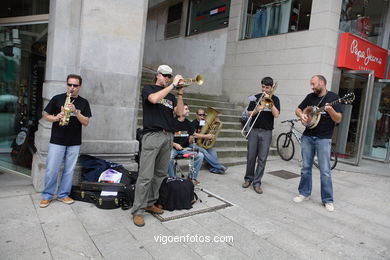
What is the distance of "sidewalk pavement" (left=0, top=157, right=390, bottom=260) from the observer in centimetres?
297

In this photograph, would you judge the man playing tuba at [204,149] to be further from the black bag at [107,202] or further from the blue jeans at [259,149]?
the black bag at [107,202]

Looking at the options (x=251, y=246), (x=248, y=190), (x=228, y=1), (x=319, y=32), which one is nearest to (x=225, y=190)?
(x=248, y=190)

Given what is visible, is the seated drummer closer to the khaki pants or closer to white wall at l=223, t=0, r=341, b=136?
the khaki pants

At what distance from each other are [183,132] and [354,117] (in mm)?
5765

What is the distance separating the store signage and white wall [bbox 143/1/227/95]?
151 inches

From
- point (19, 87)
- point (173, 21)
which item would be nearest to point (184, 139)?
point (19, 87)

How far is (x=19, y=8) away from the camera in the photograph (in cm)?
596

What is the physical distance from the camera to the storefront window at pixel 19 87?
6.06 metres

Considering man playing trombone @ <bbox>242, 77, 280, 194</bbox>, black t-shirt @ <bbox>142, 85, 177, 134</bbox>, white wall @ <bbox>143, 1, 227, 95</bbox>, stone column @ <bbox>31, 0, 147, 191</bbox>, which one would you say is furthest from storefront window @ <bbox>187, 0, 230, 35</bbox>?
black t-shirt @ <bbox>142, 85, 177, 134</bbox>

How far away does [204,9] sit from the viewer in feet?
37.4

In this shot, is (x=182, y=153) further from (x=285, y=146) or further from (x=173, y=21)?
(x=173, y=21)

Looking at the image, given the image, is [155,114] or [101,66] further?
[101,66]

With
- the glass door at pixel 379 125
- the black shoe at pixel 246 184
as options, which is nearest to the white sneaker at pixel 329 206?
the black shoe at pixel 246 184

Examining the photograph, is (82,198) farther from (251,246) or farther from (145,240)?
(251,246)
